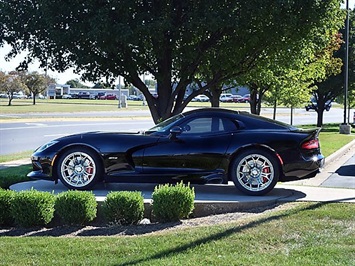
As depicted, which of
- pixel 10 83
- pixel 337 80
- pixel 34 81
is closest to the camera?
pixel 337 80

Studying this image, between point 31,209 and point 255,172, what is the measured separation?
11.0 feet

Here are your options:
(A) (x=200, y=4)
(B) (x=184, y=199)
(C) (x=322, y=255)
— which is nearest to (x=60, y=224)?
(B) (x=184, y=199)

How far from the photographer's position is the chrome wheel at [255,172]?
312 inches

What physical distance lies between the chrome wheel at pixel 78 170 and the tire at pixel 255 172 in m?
2.17

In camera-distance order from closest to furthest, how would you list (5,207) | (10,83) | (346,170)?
(5,207)
(346,170)
(10,83)

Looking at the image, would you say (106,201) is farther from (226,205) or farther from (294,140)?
(294,140)

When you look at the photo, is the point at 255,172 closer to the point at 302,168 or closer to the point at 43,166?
the point at 302,168

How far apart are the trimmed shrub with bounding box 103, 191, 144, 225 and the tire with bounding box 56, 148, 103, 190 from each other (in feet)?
5.42

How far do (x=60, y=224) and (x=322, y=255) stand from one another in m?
3.40

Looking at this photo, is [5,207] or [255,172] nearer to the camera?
[5,207]

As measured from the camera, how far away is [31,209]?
6449 millimetres

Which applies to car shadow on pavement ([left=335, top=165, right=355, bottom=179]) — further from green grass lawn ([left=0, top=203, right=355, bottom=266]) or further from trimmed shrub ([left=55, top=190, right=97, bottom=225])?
trimmed shrub ([left=55, top=190, right=97, bottom=225])

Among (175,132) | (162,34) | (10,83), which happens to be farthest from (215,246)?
(10,83)

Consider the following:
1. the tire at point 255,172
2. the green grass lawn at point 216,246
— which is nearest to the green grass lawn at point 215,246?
the green grass lawn at point 216,246
